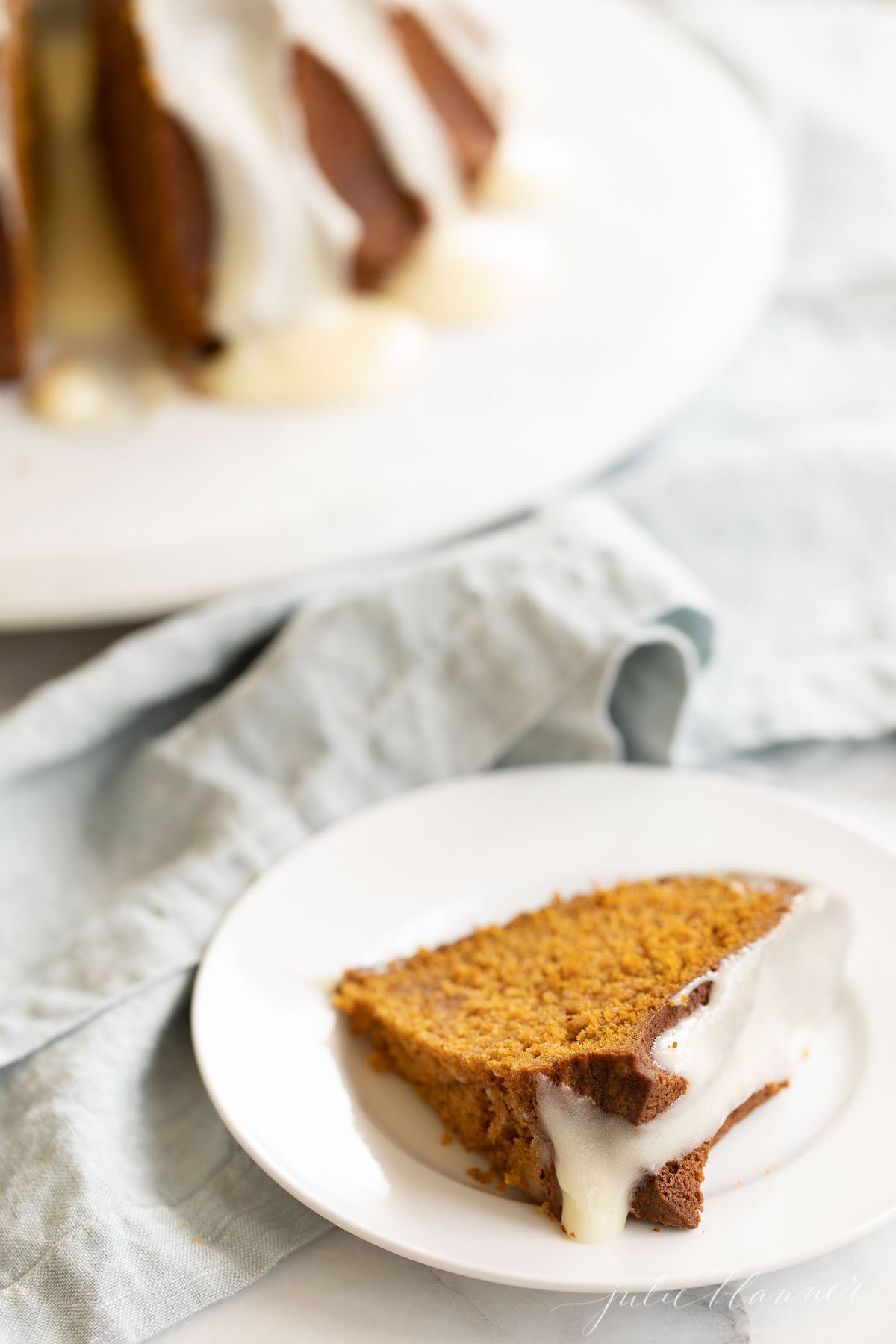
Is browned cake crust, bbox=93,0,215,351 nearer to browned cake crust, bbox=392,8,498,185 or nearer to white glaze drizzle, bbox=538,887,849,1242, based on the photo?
browned cake crust, bbox=392,8,498,185

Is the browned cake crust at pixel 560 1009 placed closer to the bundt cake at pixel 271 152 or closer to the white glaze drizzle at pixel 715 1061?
the white glaze drizzle at pixel 715 1061

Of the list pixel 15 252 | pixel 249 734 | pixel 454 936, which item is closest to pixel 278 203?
pixel 15 252

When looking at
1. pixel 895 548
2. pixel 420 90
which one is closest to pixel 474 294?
pixel 420 90

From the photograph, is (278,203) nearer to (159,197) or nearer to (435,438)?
(159,197)

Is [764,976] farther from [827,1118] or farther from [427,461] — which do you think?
[427,461]

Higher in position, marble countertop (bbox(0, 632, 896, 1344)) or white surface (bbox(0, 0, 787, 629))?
white surface (bbox(0, 0, 787, 629))

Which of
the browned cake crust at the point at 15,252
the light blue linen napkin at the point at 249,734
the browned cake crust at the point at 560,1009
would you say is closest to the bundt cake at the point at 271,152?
the browned cake crust at the point at 15,252

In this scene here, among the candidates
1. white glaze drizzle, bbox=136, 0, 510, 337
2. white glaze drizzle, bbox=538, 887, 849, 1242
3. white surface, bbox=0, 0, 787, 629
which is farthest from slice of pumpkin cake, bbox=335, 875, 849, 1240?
white glaze drizzle, bbox=136, 0, 510, 337
